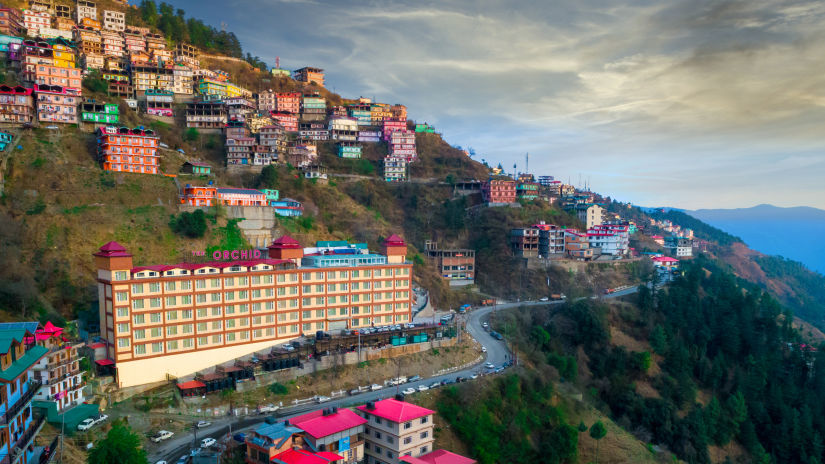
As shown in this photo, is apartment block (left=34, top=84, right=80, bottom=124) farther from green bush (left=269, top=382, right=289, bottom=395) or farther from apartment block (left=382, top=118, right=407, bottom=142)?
apartment block (left=382, top=118, right=407, bottom=142)

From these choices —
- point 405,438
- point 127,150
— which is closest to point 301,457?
point 405,438

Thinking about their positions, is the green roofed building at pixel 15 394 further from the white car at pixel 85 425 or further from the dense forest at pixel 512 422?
the dense forest at pixel 512 422

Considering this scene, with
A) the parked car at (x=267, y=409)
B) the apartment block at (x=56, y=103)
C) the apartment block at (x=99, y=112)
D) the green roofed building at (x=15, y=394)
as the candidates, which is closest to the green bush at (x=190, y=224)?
the apartment block at (x=99, y=112)

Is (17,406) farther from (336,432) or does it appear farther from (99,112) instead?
(99,112)

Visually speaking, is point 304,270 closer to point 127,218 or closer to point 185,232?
point 185,232

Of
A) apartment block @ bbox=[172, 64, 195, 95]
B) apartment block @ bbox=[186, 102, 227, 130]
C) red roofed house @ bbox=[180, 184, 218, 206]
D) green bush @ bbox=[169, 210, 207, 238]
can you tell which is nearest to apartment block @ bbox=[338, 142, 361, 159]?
apartment block @ bbox=[186, 102, 227, 130]

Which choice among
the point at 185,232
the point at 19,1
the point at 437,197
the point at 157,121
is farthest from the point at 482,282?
the point at 19,1

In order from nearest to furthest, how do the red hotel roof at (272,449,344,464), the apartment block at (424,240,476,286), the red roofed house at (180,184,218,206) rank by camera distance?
the red hotel roof at (272,449,344,464) → the red roofed house at (180,184,218,206) → the apartment block at (424,240,476,286)
